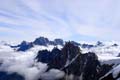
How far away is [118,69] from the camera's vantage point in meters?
153

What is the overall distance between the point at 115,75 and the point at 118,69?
5929 mm

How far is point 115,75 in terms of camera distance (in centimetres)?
14775

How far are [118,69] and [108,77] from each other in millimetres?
6590

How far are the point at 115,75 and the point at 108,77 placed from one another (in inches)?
181

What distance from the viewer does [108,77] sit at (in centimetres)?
15112
